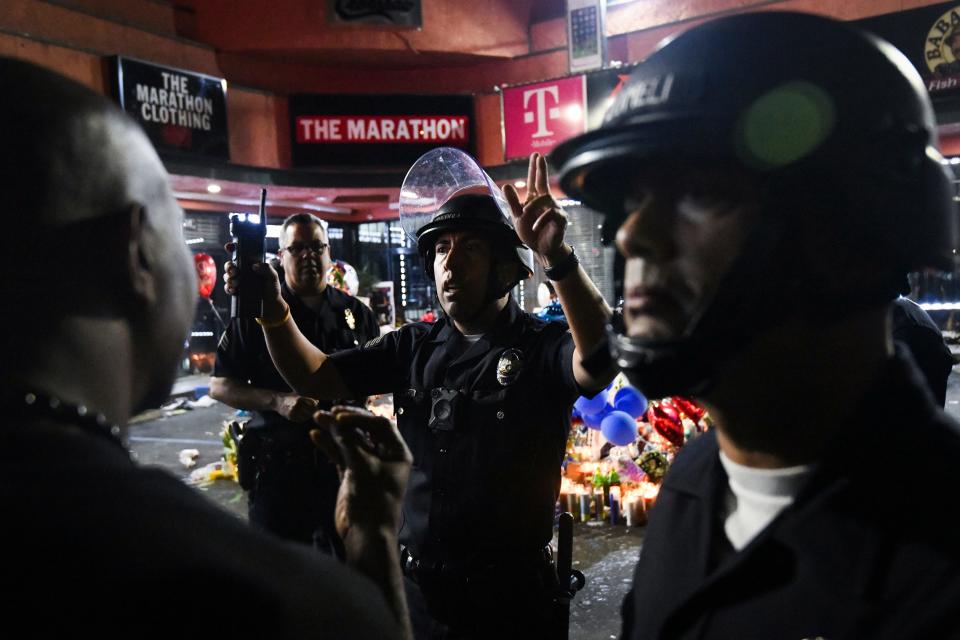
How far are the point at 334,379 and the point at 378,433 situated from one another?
4.96 feet

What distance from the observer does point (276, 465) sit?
3885 millimetres

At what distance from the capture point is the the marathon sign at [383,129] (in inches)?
553

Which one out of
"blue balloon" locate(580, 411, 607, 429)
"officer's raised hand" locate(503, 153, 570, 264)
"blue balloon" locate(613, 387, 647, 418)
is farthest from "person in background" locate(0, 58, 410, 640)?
"blue balloon" locate(580, 411, 607, 429)

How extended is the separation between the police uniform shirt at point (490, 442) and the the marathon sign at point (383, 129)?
1226cm

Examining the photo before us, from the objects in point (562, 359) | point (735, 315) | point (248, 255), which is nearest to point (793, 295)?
point (735, 315)

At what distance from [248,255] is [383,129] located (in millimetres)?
12393

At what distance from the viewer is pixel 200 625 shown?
658mm

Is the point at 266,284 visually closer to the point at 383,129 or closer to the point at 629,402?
the point at 629,402

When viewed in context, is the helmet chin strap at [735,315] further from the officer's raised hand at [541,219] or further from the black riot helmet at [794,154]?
the officer's raised hand at [541,219]

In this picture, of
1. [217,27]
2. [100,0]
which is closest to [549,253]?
[100,0]

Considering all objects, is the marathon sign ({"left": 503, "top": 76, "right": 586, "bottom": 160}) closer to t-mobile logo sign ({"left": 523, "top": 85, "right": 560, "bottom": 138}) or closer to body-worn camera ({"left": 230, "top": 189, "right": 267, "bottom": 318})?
t-mobile logo sign ({"left": 523, "top": 85, "right": 560, "bottom": 138})

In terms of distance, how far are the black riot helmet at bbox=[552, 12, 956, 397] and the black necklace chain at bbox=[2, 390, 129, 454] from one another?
30.8 inches

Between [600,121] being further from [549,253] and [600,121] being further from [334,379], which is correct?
[334,379]

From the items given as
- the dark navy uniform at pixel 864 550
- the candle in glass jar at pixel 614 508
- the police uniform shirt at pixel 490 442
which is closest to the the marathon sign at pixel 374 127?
the candle in glass jar at pixel 614 508
